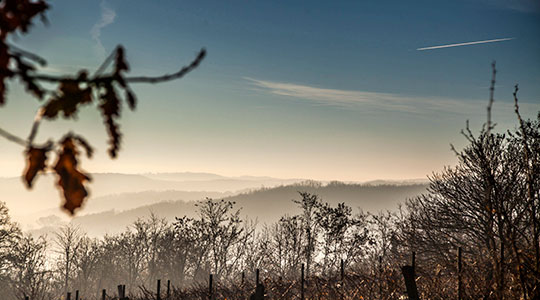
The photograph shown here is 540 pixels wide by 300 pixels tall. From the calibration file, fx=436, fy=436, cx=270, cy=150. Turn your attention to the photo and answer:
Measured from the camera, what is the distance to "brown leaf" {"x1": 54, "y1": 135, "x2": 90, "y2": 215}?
4.65 ft

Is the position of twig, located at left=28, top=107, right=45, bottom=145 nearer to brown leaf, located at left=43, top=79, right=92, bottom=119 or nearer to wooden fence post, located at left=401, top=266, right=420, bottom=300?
brown leaf, located at left=43, top=79, right=92, bottom=119

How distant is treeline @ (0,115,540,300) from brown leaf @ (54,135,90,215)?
11.8 ft

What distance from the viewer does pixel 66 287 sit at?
153 ft

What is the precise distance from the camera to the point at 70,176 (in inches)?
56.1

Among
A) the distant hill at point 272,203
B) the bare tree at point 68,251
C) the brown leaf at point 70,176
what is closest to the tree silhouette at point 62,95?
the brown leaf at point 70,176

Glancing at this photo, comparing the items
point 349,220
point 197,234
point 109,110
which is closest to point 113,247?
point 197,234

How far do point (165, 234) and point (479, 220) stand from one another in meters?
36.2

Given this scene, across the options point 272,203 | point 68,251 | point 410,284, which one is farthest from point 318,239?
point 272,203

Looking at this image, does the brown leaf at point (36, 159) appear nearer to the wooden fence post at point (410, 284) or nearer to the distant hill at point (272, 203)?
the wooden fence post at point (410, 284)

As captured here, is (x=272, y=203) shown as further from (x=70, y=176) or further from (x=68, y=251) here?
(x=70, y=176)

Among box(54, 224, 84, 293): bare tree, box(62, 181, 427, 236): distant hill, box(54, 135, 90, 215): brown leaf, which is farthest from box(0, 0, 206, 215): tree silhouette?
box(62, 181, 427, 236): distant hill

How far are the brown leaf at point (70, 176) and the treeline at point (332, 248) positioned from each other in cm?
358

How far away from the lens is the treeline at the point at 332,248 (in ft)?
28.6

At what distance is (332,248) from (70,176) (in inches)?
1394
